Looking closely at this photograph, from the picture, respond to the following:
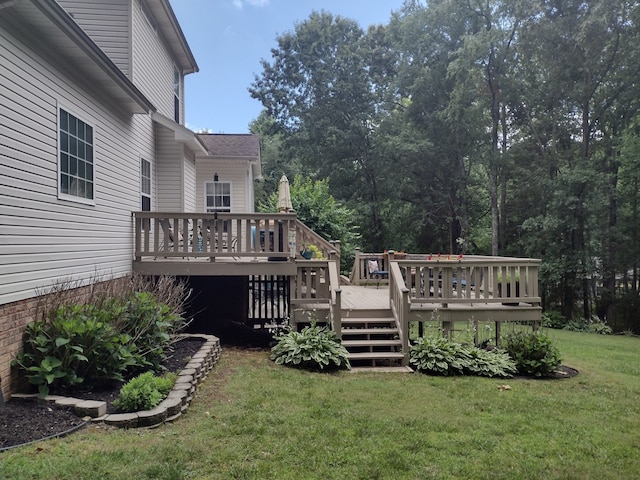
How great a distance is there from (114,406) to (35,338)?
3.97 ft

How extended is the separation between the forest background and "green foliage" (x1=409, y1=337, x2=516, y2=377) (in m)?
12.9

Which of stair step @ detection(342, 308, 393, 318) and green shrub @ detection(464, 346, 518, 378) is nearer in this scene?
green shrub @ detection(464, 346, 518, 378)

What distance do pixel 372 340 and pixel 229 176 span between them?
9.15 metres

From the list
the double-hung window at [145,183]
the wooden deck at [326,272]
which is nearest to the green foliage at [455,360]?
the wooden deck at [326,272]

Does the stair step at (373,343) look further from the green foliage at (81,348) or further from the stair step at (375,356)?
the green foliage at (81,348)

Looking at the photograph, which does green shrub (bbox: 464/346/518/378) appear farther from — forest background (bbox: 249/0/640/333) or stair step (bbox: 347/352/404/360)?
forest background (bbox: 249/0/640/333)

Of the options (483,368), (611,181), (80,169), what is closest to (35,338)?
(80,169)

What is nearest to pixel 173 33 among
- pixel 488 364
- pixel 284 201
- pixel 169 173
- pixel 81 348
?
pixel 169 173

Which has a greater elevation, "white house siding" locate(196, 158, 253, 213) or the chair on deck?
"white house siding" locate(196, 158, 253, 213)

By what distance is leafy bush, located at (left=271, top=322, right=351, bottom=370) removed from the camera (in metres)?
6.62

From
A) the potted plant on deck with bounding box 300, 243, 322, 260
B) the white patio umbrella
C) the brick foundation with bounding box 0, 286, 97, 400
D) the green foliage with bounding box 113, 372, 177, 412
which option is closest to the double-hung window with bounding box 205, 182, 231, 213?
the white patio umbrella

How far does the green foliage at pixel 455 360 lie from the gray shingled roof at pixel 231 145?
968 cm

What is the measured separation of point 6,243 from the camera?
168 inches

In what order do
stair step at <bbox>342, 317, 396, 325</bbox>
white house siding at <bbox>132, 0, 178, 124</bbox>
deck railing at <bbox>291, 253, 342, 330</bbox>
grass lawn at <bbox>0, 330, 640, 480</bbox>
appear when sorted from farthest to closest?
white house siding at <bbox>132, 0, 178, 124</bbox> → deck railing at <bbox>291, 253, 342, 330</bbox> → stair step at <bbox>342, 317, 396, 325</bbox> → grass lawn at <bbox>0, 330, 640, 480</bbox>
